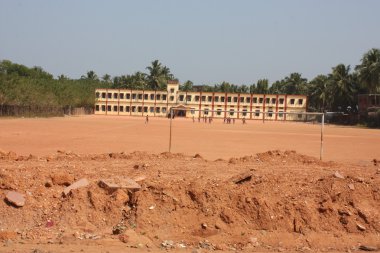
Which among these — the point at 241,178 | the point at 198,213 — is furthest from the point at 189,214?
the point at 241,178

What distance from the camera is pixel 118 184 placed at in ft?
31.4

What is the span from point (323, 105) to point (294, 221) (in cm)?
9373

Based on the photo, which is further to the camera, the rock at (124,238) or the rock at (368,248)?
the rock at (368,248)

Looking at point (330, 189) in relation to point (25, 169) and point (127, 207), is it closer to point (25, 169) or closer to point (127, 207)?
point (127, 207)

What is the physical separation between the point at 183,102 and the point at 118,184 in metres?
101

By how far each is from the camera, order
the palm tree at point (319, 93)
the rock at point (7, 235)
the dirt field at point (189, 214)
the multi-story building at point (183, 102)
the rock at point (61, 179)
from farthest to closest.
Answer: the multi-story building at point (183, 102) < the palm tree at point (319, 93) < the rock at point (61, 179) < the dirt field at point (189, 214) < the rock at point (7, 235)

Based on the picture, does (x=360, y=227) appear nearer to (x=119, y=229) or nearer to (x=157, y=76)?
(x=119, y=229)

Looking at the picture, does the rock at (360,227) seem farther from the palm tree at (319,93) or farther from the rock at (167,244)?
the palm tree at (319,93)

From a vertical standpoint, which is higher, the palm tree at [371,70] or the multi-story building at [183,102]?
the palm tree at [371,70]

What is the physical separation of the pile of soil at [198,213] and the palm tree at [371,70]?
69548mm

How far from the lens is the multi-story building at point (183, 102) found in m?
106

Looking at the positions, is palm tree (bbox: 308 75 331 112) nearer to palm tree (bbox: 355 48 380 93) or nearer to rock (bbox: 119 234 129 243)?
palm tree (bbox: 355 48 380 93)

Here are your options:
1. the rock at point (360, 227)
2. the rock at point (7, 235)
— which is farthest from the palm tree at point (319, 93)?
the rock at point (7, 235)

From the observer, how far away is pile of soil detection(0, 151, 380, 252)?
8.18 m
